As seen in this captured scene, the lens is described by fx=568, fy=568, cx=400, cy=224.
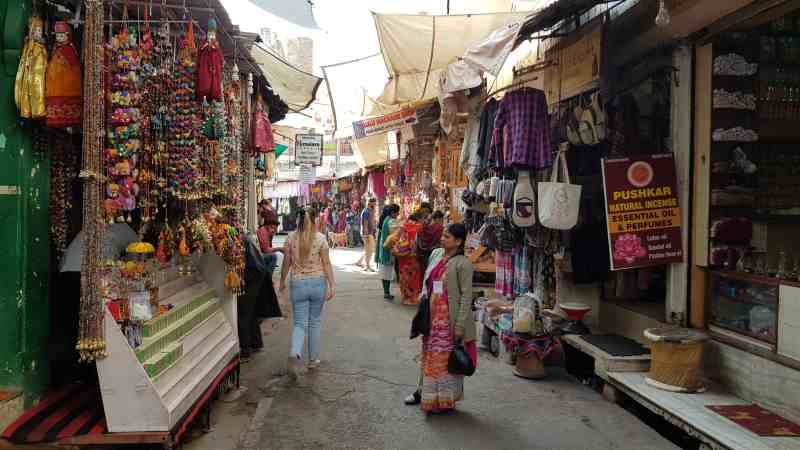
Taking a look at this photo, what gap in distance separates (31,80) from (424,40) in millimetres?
6301

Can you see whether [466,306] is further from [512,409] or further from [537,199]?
[537,199]

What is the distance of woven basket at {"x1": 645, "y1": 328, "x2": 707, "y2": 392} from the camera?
482 cm

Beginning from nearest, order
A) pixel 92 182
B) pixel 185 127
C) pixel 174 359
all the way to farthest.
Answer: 1. pixel 92 182
2. pixel 174 359
3. pixel 185 127

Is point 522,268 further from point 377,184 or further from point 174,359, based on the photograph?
point 377,184

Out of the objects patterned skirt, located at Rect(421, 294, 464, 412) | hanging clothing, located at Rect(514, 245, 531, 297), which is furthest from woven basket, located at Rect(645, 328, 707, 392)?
hanging clothing, located at Rect(514, 245, 531, 297)

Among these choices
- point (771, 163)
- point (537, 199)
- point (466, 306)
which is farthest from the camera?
point (537, 199)

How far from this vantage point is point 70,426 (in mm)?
3850

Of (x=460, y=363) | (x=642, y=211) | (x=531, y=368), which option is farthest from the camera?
(x=531, y=368)

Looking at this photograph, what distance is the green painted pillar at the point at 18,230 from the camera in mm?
3896

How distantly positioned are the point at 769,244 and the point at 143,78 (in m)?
6.53

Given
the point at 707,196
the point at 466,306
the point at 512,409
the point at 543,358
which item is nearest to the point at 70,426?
the point at 466,306

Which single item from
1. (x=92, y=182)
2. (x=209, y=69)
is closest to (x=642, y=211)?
(x=209, y=69)

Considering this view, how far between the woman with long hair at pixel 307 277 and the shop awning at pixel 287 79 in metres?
4.33

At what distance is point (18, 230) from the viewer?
3.97 metres
